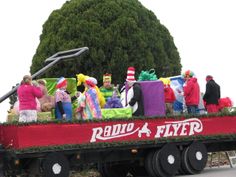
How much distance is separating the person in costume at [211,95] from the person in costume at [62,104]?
391 centimetres

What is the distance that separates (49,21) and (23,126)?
18.7m

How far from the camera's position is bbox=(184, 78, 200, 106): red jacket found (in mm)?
15859

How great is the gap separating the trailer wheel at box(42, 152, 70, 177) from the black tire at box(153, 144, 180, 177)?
233 centimetres

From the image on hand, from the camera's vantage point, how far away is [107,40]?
95.3 feet

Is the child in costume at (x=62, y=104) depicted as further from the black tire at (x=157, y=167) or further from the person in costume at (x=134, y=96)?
the black tire at (x=157, y=167)

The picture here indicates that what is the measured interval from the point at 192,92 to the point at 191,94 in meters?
0.07

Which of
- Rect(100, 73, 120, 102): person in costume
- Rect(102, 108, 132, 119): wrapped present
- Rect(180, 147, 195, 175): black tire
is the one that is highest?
Rect(100, 73, 120, 102): person in costume

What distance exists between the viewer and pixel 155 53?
30.2 meters

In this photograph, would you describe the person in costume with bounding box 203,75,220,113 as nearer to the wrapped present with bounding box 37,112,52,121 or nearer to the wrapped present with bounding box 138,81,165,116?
the wrapped present with bounding box 138,81,165,116

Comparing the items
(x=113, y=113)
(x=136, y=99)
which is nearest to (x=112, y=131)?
(x=113, y=113)

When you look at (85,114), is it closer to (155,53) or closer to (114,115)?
(114,115)

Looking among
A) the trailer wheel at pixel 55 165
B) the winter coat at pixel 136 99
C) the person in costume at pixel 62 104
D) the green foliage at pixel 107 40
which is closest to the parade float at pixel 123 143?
the trailer wheel at pixel 55 165

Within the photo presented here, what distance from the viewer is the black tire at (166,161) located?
47.9ft

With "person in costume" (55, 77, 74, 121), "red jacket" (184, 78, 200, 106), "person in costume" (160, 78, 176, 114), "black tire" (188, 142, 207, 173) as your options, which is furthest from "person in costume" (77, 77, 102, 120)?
"red jacket" (184, 78, 200, 106)
